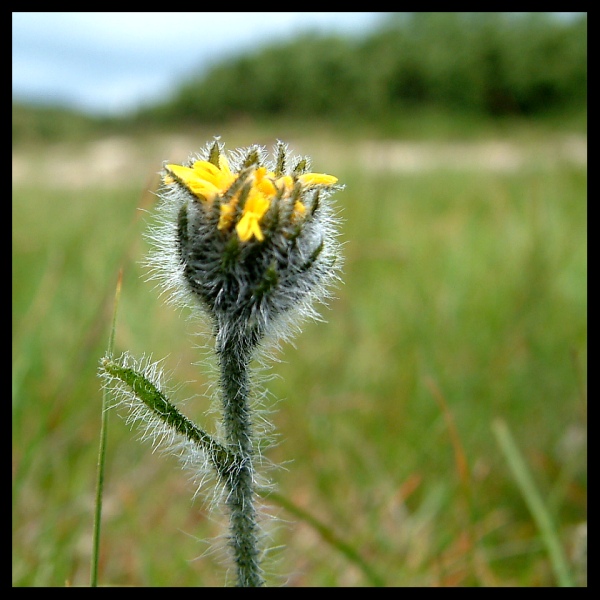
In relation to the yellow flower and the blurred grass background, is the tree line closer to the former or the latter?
the blurred grass background

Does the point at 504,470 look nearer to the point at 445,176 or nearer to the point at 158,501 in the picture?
the point at 158,501

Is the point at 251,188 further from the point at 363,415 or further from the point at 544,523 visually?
the point at 363,415

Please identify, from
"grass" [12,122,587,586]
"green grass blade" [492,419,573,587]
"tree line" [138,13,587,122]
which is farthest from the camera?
"tree line" [138,13,587,122]

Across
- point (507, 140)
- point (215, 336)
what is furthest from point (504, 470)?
point (507, 140)

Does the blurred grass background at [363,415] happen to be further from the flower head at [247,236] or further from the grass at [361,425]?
the flower head at [247,236]

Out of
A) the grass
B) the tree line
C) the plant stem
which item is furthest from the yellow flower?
the tree line

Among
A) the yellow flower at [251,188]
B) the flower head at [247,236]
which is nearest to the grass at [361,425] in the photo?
the flower head at [247,236]

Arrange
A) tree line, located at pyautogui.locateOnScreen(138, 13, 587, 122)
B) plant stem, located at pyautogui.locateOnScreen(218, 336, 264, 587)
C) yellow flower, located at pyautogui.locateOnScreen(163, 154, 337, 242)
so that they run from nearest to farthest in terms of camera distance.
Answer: yellow flower, located at pyautogui.locateOnScreen(163, 154, 337, 242), plant stem, located at pyautogui.locateOnScreen(218, 336, 264, 587), tree line, located at pyautogui.locateOnScreen(138, 13, 587, 122)
